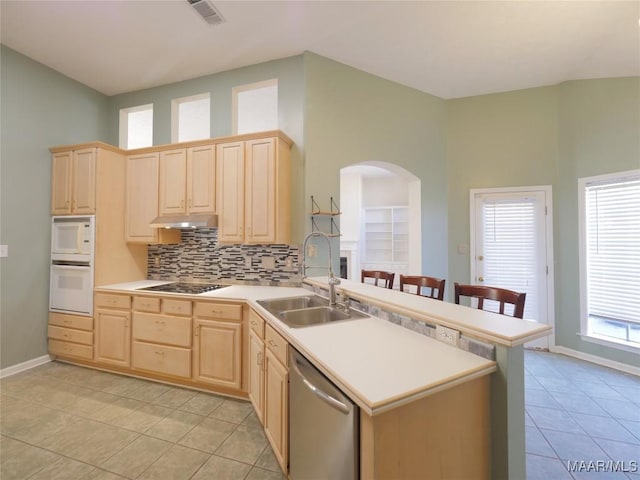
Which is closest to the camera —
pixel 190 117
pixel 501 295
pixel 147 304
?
pixel 501 295

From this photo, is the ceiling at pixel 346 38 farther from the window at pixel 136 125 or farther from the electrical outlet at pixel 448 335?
the electrical outlet at pixel 448 335

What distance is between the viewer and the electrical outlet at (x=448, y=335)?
1228 mm

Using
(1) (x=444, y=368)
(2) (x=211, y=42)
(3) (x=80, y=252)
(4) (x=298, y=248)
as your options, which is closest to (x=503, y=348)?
(1) (x=444, y=368)

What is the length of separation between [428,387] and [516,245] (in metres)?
3.59

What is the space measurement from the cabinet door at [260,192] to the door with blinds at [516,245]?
2796 mm

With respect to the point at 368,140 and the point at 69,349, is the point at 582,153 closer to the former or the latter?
the point at 368,140

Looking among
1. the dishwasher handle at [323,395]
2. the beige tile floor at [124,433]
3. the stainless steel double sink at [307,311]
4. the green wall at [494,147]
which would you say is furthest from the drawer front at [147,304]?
the green wall at [494,147]

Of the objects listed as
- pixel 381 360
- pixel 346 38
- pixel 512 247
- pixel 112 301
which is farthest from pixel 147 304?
pixel 512 247

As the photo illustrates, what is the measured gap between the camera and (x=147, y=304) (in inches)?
104

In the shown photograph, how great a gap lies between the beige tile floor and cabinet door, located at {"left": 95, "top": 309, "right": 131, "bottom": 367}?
8.4 inches

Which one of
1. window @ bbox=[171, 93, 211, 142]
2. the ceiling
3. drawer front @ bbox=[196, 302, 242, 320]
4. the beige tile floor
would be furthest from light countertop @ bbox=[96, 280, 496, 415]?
window @ bbox=[171, 93, 211, 142]

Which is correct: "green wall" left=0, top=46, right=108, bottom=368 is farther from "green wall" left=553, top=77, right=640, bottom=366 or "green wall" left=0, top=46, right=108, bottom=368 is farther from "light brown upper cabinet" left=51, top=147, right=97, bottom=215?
"green wall" left=553, top=77, right=640, bottom=366

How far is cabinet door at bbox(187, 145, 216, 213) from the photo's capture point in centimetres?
289

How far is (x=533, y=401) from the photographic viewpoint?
7.78 feet
